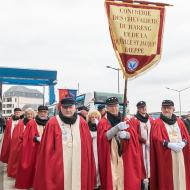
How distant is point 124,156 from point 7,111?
9067cm

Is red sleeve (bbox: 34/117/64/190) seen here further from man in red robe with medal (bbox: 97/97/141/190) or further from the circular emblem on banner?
the circular emblem on banner

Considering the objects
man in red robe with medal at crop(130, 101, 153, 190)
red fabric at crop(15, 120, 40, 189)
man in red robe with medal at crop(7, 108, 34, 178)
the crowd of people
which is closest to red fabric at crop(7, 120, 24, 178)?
man in red robe with medal at crop(7, 108, 34, 178)

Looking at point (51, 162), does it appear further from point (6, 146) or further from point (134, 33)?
point (6, 146)

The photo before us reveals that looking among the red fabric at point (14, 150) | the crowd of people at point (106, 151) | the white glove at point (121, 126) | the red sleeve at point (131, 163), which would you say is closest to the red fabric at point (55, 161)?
the crowd of people at point (106, 151)

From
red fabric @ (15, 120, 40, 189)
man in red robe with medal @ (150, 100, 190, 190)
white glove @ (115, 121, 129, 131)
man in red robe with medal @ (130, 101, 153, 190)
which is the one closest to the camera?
white glove @ (115, 121, 129, 131)

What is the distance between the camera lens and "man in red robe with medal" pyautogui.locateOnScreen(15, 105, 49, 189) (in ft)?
28.9

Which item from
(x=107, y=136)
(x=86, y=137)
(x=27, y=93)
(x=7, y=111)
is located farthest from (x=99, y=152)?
(x=27, y=93)

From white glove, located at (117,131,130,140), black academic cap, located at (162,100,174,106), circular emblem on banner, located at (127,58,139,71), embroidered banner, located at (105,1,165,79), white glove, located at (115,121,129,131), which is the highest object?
embroidered banner, located at (105,1,165,79)

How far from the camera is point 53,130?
5934 millimetres

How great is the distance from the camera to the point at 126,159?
22.5 ft

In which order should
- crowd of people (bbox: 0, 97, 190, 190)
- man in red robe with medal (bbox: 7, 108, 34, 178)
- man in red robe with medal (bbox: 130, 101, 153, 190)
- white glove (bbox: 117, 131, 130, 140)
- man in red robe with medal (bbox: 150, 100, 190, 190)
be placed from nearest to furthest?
crowd of people (bbox: 0, 97, 190, 190)
white glove (bbox: 117, 131, 130, 140)
man in red robe with medal (bbox: 150, 100, 190, 190)
man in red robe with medal (bbox: 130, 101, 153, 190)
man in red robe with medal (bbox: 7, 108, 34, 178)

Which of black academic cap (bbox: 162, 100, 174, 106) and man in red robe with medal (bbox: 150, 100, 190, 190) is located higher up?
black academic cap (bbox: 162, 100, 174, 106)

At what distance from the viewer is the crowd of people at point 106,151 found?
19.3 ft

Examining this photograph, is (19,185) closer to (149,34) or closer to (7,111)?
(149,34)
